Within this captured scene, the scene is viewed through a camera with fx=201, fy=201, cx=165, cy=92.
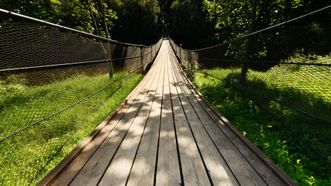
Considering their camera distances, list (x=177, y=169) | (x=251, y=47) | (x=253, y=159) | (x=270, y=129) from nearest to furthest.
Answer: (x=177, y=169)
(x=253, y=159)
(x=270, y=129)
(x=251, y=47)

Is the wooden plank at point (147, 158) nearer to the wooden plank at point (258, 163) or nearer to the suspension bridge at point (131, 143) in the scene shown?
the suspension bridge at point (131, 143)

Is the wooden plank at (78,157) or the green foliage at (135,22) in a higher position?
the green foliage at (135,22)

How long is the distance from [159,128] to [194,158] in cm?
100

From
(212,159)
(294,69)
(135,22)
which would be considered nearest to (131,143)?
(212,159)

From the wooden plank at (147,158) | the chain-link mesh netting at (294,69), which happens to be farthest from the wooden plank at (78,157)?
the chain-link mesh netting at (294,69)

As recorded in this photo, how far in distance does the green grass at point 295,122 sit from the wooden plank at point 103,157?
1833 mm

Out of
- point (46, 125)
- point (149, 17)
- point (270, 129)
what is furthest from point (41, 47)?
point (149, 17)

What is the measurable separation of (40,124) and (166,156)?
A: 1.91 metres

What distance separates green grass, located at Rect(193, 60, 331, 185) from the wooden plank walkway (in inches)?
14.1

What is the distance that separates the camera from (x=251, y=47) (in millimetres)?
4195

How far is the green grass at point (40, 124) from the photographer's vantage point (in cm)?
203

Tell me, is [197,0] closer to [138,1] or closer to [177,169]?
[138,1]

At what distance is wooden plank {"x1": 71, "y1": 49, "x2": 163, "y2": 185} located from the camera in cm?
188

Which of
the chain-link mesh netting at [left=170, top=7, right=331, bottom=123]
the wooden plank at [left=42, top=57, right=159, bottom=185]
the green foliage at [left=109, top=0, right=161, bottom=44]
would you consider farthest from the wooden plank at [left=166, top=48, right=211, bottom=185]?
the green foliage at [left=109, top=0, right=161, bottom=44]
